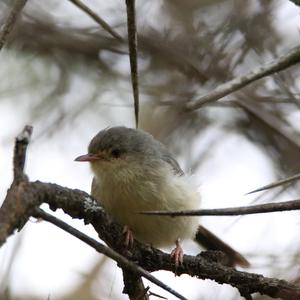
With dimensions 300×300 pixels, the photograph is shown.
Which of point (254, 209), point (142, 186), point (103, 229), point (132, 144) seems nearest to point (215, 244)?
point (132, 144)

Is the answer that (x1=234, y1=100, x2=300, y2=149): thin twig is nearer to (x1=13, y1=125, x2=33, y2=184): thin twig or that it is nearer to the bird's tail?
the bird's tail

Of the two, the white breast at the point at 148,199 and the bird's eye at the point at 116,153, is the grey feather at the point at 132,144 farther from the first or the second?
the white breast at the point at 148,199

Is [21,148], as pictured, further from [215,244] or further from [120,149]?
[215,244]

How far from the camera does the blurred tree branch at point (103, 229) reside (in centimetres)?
131

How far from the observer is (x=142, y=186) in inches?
145

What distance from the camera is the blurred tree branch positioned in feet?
4.30

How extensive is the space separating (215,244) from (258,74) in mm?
3151

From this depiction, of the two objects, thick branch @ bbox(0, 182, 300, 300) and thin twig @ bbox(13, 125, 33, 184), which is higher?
thick branch @ bbox(0, 182, 300, 300)

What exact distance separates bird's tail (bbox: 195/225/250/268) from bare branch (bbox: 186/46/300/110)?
8.16ft

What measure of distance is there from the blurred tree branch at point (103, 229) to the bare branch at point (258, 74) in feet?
1.66

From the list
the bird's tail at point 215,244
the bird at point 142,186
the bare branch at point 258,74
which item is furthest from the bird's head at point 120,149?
the bare branch at point 258,74

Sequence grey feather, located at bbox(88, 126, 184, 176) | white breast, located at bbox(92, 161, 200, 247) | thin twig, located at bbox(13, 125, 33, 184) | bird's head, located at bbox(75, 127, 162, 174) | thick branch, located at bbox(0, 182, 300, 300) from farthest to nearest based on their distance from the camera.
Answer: grey feather, located at bbox(88, 126, 184, 176) → bird's head, located at bbox(75, 127, 162, 174) → white breast, located at bbox(92, 161, 200, 247) → thick branch, located at bbox(0, 182, 300, 300) → thin twig, located at bbox(13, 125, 33, 184)

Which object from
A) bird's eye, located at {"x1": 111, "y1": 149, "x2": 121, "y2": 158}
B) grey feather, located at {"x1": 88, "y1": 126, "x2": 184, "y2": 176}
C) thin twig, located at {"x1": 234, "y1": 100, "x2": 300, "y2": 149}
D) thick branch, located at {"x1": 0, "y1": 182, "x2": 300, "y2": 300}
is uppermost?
thin twig, located at {"x1": 234, "y1": 100, "x2": 300, "y2": 149}

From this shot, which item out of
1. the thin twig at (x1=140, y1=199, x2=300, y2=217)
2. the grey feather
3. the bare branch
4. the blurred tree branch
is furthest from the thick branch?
the grey feather
